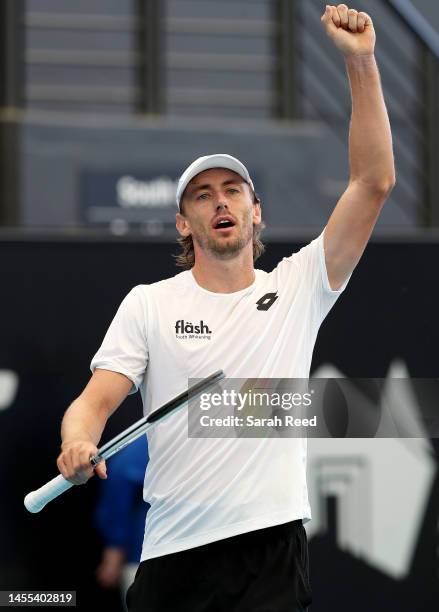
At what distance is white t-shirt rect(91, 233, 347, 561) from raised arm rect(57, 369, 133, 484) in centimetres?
4

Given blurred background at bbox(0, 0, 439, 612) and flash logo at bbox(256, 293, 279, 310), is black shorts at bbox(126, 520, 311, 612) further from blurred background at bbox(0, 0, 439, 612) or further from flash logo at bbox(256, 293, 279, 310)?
blurred background at bbox(0, 0, 439, 612)

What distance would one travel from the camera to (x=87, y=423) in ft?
11.1

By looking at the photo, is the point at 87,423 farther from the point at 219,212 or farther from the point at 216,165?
the point at 216,165

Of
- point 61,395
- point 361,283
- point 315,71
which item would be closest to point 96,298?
point 61,395

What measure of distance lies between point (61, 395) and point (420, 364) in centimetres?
133

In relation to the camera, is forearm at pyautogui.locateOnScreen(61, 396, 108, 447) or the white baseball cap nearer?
forearm at pyautogui.locateOnScreen(61, 396, 108, 447)

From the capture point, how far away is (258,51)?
10391 millimetres

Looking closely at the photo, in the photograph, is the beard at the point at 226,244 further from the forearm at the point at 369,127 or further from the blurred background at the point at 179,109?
the blurred background at the point at 179,109

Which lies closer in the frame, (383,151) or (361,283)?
(383,151)

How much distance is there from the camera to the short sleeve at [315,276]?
367 centimetres

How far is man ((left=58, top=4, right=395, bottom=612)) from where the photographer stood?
3.45 m

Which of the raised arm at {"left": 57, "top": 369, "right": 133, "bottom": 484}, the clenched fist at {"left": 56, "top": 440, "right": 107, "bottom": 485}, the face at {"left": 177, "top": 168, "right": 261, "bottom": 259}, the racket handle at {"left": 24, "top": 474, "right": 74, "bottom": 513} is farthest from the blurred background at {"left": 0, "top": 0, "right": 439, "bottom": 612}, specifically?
the clenched fist at {"left": 56, "top": 440, "right": 107, "bottom": 485}

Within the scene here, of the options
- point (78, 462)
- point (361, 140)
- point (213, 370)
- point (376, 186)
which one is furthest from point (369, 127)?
point (78, 462)

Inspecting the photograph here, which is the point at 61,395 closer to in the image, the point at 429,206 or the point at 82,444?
the point at 82,444
